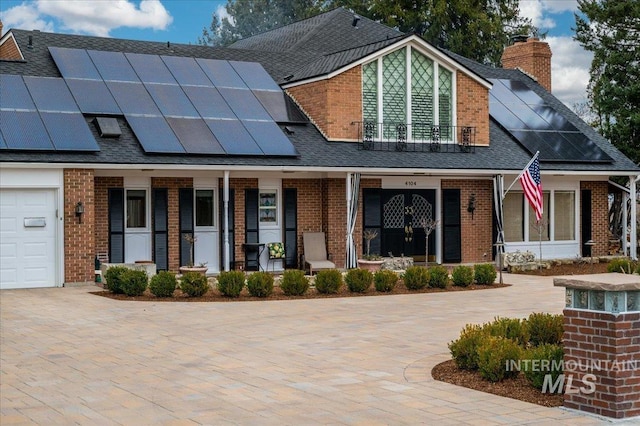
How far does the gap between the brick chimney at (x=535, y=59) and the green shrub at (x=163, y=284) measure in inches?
732

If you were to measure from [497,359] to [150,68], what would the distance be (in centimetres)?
1647

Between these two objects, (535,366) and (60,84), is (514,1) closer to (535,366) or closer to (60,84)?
(60,84)

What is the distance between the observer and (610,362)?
7277 mm

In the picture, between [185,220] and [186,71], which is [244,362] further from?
[186,71]

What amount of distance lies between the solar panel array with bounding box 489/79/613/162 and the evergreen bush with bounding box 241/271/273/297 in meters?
11.1

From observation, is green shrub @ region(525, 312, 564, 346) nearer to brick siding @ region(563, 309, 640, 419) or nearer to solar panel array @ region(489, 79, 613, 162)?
Result: brick siding @ region(563, 309, 640, 419)

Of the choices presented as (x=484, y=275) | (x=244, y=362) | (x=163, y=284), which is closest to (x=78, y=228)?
(x=163, y=284)

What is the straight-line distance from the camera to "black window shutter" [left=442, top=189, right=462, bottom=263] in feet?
78.3

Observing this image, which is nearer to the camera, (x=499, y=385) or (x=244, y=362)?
(x=499, y=385)

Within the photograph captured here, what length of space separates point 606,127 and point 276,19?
39.5m

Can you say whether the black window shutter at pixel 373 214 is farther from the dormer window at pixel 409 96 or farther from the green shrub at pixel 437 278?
the green shrub at pixel 437 278

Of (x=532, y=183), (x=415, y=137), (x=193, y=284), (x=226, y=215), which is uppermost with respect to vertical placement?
(x=415, y=137)

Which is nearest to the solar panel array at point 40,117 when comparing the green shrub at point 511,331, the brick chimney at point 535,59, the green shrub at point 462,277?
the green shrub at point 462,277

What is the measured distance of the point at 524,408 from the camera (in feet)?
24.8
